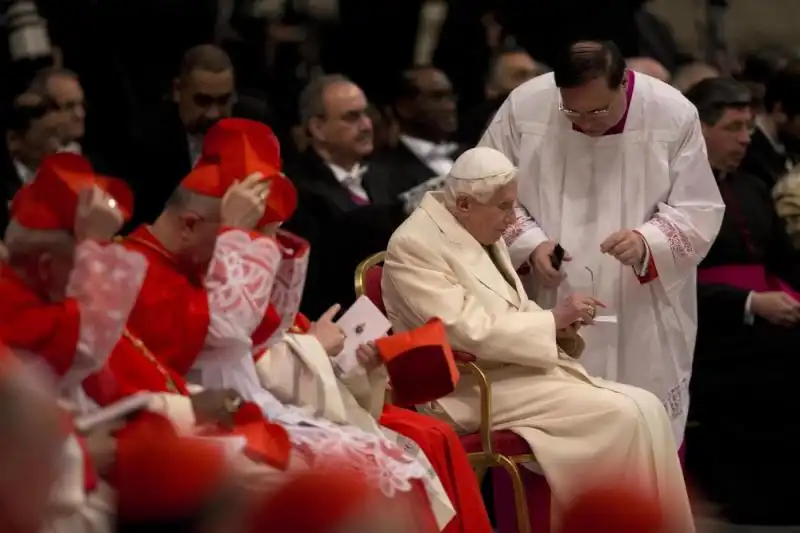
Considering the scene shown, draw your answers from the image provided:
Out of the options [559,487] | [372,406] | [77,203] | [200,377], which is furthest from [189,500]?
[559,487]

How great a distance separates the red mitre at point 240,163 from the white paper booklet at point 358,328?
0.40 meters

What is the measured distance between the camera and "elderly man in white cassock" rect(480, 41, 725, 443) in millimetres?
5672

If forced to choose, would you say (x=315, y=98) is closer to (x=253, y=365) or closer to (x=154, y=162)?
(x=154, y=162)

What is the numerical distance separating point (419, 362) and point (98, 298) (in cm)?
126

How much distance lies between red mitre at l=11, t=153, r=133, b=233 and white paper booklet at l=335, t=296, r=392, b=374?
44.1 inches

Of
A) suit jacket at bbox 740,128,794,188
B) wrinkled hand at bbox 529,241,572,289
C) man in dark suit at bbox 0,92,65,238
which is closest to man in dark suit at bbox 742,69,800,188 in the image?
suit jacket at bbox 740,128,794,188

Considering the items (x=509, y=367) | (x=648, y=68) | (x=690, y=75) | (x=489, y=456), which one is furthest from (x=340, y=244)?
(x=690, y=75)

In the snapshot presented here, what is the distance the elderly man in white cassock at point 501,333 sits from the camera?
5.07 meters

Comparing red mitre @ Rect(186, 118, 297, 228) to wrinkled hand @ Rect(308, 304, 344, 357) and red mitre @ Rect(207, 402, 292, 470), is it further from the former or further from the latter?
red mitre @ Rect(207, 402, 292, 470)

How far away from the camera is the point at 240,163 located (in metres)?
4.17

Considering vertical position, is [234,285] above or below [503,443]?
above

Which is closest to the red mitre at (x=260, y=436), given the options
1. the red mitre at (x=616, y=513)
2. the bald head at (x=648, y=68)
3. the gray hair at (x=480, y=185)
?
the gray hair at (x=480, y=185)

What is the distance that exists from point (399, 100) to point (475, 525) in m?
3.31

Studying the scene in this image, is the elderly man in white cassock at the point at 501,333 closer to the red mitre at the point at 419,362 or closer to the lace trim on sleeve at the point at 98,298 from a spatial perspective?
the red mitre at the point at 419,362
